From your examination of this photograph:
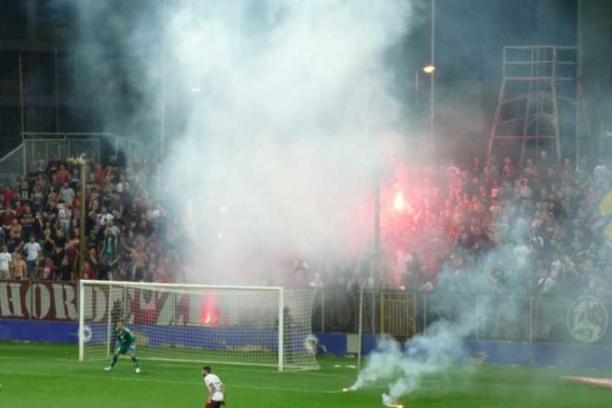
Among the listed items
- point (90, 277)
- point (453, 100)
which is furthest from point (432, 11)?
point (90, 277)

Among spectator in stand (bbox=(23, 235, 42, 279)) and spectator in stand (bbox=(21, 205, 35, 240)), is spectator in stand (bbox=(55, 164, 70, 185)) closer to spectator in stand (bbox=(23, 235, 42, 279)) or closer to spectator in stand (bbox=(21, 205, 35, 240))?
spectator in stand (bbox=(21, 205, 35, 240))

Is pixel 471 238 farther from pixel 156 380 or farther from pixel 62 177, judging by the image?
pixel 62 177

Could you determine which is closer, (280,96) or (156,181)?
(280,96)

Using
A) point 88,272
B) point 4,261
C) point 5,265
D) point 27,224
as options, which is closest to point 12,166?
point 27,224

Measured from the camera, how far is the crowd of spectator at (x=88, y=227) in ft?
121

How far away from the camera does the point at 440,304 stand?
32.1 m

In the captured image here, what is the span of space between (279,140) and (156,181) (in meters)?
8.39

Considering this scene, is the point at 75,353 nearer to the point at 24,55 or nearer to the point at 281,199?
the point at 281,199

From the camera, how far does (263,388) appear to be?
2808 centimetres

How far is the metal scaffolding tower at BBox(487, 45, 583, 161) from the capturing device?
3856 cm

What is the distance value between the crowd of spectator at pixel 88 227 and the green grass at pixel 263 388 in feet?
14.8

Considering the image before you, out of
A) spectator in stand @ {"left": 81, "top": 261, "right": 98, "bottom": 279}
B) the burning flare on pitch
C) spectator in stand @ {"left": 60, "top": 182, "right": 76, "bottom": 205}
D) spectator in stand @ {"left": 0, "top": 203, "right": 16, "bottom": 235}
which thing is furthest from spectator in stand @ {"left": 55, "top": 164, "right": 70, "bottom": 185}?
the burning flare on pitch

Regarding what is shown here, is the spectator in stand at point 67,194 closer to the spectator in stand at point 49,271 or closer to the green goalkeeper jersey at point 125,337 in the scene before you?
the spectator in stand at point 49,271

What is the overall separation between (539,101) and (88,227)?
13.1 m
